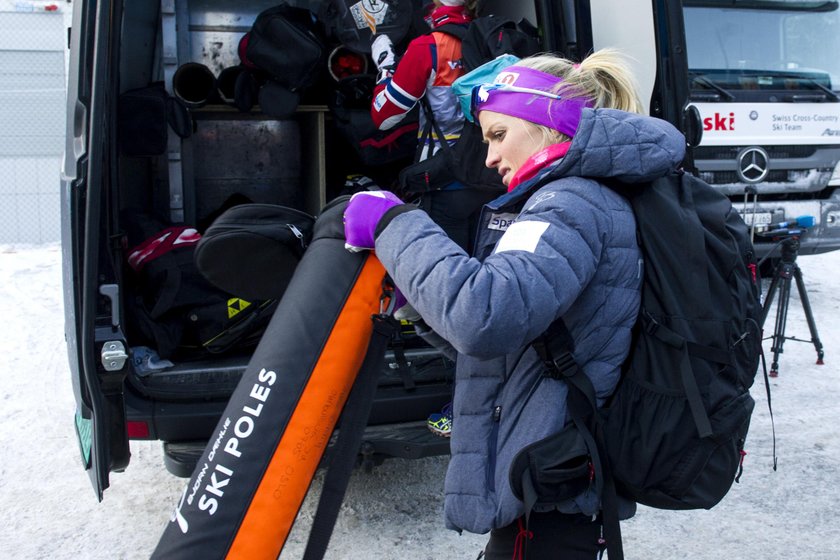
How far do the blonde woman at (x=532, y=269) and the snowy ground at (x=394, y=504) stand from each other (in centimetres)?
139

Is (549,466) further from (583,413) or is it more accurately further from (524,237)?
(524,237)

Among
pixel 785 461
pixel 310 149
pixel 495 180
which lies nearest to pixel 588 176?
pixel 495 180

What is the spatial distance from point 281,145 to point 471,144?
194 cm

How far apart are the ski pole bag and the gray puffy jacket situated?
0.35m

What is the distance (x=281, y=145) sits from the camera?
498 centimetres

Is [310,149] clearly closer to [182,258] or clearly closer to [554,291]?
[182,258]

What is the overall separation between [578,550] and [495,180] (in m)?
1.91

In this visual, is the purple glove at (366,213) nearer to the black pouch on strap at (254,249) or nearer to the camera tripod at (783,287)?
the black pouch on strap at (254,249)

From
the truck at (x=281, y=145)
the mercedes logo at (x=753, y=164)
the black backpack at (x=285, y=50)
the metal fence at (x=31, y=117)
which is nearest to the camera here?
the truck at (x=281, y=145)

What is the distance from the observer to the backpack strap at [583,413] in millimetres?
1531

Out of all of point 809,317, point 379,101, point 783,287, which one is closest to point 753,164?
point 809,317

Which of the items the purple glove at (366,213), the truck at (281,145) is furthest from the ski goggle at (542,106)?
the truck at (281,145)

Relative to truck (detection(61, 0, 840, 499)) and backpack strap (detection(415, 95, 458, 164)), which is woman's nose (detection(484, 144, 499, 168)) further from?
backpack strap (detection(415, 95, 458, 164))

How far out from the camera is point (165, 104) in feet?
12.5
